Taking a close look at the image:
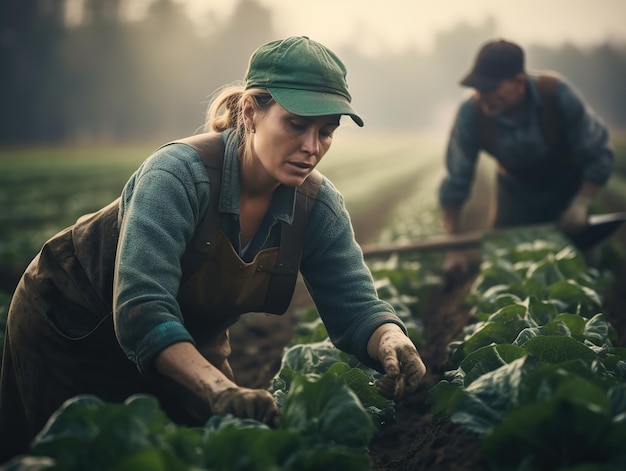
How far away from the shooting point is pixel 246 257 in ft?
9.04

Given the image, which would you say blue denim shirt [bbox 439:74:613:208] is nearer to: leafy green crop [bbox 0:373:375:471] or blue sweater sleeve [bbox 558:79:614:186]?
blue sweater sleeve [bbox 558:79:614:186]

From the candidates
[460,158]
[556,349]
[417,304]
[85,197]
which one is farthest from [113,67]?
[556,349]

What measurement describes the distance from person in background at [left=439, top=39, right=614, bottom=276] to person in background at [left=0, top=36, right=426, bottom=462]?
11.1ft

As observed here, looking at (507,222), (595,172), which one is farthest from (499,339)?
(507,222)

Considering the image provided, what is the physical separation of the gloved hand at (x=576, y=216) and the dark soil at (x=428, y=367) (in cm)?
62

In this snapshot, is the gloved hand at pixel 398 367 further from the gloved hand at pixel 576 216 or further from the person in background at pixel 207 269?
the gloved hand at pixel 576 216

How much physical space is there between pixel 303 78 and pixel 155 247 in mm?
739

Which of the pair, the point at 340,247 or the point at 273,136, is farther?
the point at 340,247

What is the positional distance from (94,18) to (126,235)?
5582 cm

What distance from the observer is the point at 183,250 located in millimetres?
2445

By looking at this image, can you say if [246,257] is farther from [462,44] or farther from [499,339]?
[462,44]

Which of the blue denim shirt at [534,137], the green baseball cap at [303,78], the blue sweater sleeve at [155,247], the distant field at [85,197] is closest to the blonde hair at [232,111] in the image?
the green baseball cap at [303,78]

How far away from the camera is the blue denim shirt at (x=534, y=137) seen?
5.95 metres

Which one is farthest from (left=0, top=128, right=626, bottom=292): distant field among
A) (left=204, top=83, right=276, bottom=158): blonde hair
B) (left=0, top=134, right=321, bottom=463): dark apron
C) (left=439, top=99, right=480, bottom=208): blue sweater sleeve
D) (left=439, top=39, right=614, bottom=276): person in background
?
(left=0, top=134, right=321, bottom=463): dark apron
